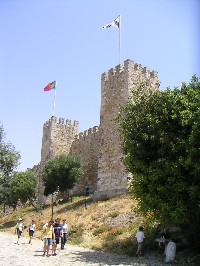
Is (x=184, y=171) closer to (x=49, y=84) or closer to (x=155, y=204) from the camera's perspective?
(x=155, y=204)

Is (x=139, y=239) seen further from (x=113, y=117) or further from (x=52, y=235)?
(x=113, y=117)

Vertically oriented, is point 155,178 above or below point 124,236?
above

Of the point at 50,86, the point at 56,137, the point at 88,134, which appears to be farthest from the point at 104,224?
the point at 50,86

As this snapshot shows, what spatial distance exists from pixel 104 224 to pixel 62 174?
1449cm

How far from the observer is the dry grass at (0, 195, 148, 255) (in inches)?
762

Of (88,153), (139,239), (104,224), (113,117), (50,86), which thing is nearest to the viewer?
(139,239)

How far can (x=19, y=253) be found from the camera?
16375 millimetres

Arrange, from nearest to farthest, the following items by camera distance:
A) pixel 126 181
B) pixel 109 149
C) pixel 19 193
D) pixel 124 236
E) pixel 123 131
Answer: pixel 123 131
pixel 124 236
pixel 126 181
pixel 109 149
pixel 19 193

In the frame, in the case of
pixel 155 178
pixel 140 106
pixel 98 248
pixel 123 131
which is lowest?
pixel 98 248

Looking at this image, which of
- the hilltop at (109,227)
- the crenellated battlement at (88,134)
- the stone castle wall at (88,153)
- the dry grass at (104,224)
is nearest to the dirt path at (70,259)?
the hilltop at (109,227)

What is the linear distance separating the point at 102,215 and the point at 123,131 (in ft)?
29.1

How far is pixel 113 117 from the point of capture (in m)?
31.7

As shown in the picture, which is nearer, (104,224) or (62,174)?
(104,224)

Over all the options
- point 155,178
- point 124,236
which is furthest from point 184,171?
point 124,236
